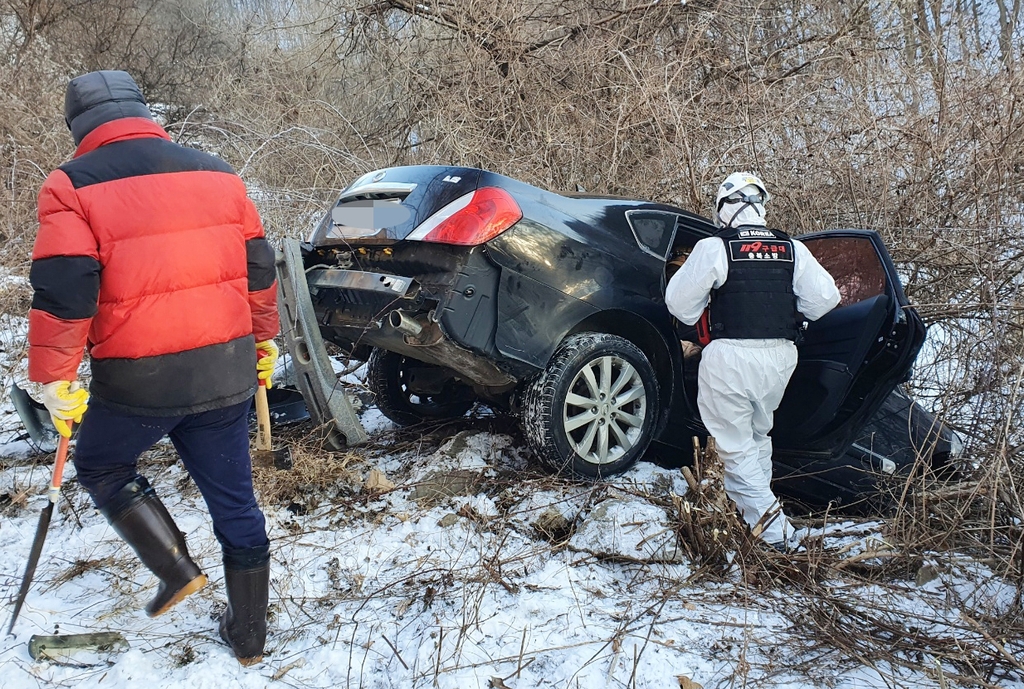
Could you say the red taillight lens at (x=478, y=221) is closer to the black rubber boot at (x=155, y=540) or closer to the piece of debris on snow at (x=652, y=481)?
the piece of debris on snow at (x=652, y=481)

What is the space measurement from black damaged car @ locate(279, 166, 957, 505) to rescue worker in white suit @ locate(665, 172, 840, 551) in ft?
1.20

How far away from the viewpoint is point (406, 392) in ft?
15.1

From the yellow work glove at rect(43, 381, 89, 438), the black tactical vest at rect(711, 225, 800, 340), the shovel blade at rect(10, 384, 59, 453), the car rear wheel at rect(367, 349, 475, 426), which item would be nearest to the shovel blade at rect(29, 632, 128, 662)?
the yellow work glove at rect(43, 381, 89, 438)

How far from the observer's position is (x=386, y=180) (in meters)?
3.65

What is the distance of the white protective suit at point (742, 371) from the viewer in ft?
11.1

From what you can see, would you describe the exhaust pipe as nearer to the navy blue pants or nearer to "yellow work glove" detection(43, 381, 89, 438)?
the navy blue pants

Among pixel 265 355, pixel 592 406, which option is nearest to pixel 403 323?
pixel 265 355

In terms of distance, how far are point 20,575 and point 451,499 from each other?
1.82 metres

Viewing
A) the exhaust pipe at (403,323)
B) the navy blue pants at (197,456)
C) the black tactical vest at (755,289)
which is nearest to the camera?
the navy blue pants at (197,456)

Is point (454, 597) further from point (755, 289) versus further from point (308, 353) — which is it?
point (755, 289)

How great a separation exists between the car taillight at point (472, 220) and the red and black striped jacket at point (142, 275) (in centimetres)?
103

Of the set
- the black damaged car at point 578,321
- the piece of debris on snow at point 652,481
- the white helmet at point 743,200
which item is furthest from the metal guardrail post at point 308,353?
the white helmet at point 743,200

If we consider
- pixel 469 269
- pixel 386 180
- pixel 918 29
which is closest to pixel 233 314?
pixel 469 269

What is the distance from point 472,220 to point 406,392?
1648 millimetres
